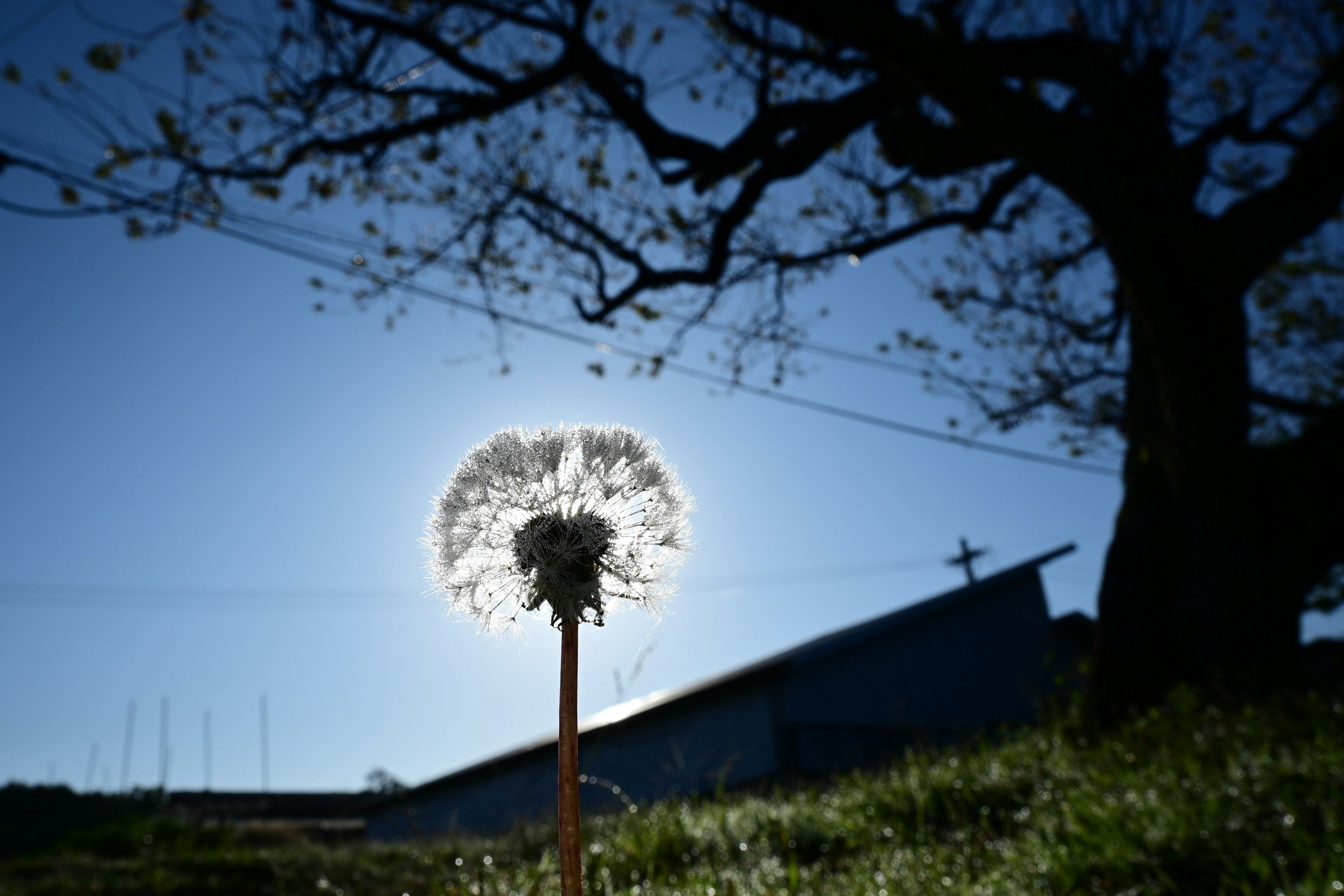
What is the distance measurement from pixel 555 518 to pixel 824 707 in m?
19.7

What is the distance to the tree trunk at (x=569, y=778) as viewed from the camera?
0.95 meters

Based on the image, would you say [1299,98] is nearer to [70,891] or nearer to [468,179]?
[468,179]

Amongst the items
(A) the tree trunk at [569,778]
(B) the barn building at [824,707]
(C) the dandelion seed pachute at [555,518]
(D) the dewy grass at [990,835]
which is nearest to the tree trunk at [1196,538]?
(D) the dewy grass at [990,835]

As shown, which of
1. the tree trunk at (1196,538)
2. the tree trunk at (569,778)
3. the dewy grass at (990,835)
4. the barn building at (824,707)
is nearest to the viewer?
the tree trunk at (569,778)

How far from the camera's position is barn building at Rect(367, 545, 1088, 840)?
17906mm

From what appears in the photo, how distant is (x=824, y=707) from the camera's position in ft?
65.0

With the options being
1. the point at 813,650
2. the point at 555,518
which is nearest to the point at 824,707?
the point at 813,650

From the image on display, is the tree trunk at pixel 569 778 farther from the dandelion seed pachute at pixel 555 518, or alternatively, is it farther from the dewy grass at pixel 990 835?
the dewy grass at pixel 990 835

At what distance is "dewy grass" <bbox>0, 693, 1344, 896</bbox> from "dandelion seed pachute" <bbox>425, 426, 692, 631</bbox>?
276cm

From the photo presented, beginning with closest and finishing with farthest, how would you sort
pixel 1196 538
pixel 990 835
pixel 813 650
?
1. pixel 990 835
2. pixel 1196 538
3. pixel 813 650

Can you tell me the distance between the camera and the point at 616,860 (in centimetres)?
499

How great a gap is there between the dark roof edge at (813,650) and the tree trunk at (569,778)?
15.9 meters

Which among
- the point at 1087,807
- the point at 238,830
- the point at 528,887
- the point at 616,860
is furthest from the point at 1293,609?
the point at 238,830

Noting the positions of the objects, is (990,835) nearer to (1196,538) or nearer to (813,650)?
(1196,538)
